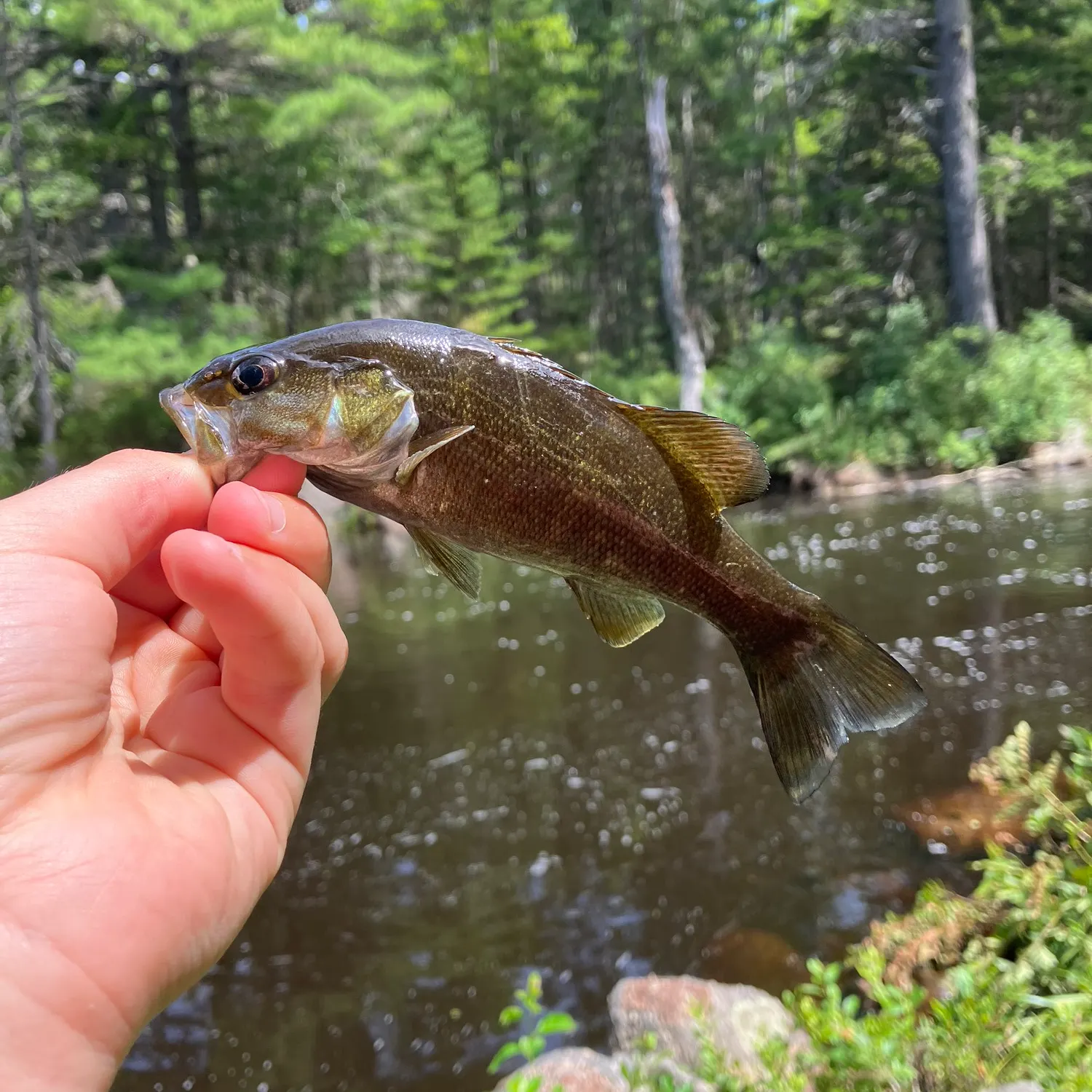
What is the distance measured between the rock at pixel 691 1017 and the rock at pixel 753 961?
59 cm

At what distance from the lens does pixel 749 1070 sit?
3.08 metres

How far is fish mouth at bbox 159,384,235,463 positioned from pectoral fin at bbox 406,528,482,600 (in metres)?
0.41

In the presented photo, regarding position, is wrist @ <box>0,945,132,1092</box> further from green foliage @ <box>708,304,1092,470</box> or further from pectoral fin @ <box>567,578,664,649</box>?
green foliage @ <box>708,304,1092,470</box>

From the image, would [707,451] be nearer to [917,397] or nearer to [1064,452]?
[1064,452]

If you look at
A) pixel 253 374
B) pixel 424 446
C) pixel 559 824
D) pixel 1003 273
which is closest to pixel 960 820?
pixel 559 824

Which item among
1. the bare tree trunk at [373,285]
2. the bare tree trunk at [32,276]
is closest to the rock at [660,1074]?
the bare tree trunk at [32,276]

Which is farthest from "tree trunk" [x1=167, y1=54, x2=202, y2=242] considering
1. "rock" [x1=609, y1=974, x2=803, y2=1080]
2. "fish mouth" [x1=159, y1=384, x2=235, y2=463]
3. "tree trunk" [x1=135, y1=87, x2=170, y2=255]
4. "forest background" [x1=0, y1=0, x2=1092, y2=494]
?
"rock" [x1=609, y1=974, x2=803, y2=1080]

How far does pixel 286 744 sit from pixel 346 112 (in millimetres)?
17960

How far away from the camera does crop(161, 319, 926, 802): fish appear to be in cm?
157

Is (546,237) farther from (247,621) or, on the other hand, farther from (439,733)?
(247,621)

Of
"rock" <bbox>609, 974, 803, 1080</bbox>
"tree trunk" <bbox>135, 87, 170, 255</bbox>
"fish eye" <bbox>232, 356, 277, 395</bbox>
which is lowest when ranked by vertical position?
"rock" <bbox>609, 974, 803, 1080</bbox>

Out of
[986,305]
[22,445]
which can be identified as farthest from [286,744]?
[986,305]

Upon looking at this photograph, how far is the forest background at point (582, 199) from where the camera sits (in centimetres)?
1585

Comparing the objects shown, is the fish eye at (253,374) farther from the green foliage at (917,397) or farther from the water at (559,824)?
the green foliage at (917,397)
